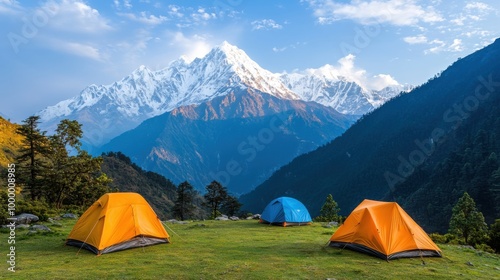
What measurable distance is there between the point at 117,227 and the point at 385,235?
13771 mm

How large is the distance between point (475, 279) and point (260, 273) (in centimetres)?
880

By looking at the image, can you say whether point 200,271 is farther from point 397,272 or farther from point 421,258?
point 421,258

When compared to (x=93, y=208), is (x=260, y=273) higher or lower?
lower

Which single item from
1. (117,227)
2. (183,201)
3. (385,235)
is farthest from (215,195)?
(385,235)

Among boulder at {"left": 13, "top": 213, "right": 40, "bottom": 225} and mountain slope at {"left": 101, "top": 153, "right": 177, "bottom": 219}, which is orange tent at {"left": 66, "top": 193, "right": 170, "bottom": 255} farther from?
mountain slope at {"left": 101, "top": 153, "right": 177, "bottom": 219}

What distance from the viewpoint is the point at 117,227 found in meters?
18.0

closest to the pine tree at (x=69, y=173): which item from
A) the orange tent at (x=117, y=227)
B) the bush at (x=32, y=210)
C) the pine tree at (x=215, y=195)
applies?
the bush at (x=32, y=210)

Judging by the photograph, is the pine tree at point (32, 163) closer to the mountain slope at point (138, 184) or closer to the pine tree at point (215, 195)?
the pine tree at point (215, 195)

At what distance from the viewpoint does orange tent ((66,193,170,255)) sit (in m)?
17.5

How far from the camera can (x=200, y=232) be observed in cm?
2525

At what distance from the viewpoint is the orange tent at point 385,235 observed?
17.0m

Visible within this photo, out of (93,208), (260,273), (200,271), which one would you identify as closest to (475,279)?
(260,273)

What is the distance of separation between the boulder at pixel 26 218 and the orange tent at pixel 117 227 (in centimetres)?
939

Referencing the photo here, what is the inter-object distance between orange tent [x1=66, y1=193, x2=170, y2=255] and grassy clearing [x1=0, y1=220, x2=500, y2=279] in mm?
467
